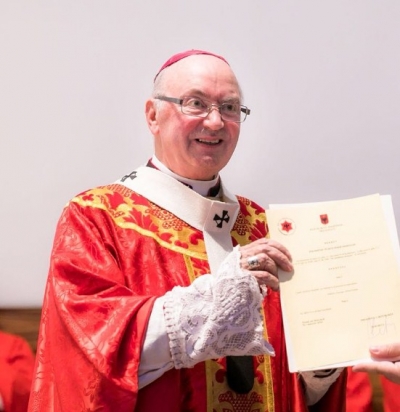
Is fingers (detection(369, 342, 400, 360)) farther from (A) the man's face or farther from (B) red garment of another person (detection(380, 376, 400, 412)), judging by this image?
(B) red garment of another person (detection(380, 376, 400, 412))

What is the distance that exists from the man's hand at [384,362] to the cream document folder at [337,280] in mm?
16

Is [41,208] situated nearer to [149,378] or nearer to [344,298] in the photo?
[149,378]

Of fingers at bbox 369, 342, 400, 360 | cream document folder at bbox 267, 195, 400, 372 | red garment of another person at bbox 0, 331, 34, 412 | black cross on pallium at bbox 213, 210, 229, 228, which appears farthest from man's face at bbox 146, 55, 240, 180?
red garment of another person at bbox 0, 331, 34, 412

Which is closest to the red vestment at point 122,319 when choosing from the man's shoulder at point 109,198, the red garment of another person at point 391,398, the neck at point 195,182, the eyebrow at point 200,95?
the man's shoulder at point 109,198

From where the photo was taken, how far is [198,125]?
1.93 m

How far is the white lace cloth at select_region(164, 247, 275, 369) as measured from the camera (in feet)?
4.94

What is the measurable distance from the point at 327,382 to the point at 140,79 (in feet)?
5.26

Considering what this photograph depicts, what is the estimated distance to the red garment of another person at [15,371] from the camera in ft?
8.01

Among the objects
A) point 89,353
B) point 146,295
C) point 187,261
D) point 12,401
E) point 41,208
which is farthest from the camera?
point 41,208

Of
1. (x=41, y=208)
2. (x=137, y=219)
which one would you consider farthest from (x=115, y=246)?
(x=41, y=208)

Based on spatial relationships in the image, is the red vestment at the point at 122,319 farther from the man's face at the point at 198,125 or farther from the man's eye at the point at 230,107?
the man's eye at the point at 230,107

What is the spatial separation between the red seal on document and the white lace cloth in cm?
15

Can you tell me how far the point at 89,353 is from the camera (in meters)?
1.54

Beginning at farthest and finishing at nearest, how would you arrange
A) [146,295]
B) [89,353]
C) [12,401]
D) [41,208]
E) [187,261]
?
[41,208]
[12,401]
[187,261]
[146,295]
[89,353]
